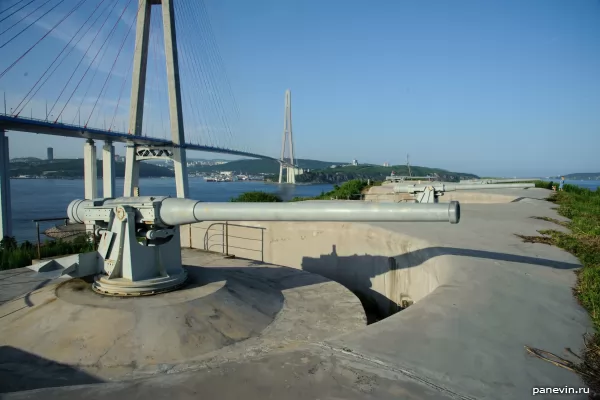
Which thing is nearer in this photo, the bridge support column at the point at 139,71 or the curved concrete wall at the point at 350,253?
the curved concrete wall at the point at 350,253

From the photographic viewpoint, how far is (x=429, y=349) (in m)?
2.95

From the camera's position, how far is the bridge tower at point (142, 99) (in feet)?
103

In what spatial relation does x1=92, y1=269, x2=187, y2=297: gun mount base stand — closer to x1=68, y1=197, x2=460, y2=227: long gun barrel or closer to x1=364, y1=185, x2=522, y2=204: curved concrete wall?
x1=68, y1=197, x2=460, y2=227: long gun barrel

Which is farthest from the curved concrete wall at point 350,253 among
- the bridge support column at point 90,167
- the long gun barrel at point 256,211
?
the bridge support column at point 90,167

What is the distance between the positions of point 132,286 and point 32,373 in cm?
149

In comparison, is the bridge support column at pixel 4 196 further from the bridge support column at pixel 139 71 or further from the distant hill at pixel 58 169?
the distant hill at pixel 58 169

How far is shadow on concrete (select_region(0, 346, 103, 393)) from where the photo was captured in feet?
13.2

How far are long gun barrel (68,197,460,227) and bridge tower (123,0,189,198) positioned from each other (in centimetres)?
2641

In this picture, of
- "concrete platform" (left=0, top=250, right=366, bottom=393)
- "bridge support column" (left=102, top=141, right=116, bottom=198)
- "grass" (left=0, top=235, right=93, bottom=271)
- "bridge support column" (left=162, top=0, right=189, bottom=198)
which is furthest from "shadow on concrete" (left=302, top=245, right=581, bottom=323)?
"bridge support column" (left=162, top=0, right=189, bottom=198)

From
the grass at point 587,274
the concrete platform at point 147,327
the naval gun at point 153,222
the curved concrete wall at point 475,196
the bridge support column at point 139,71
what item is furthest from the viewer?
the bridge support column at point 139,71

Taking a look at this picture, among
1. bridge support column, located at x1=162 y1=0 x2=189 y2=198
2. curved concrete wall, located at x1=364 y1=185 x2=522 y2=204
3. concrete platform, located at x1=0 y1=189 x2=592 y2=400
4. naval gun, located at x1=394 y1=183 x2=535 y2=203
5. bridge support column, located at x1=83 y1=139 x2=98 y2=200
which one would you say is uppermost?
bridge support column, located at x1=162 y1=0 x2=189 y2=198

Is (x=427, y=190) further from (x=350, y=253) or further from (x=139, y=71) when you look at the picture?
(x=139, y=71)

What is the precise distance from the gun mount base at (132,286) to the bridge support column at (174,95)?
92.5 ft

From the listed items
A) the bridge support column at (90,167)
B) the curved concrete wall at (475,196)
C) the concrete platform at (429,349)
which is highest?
the bridge support column at (90,167)
